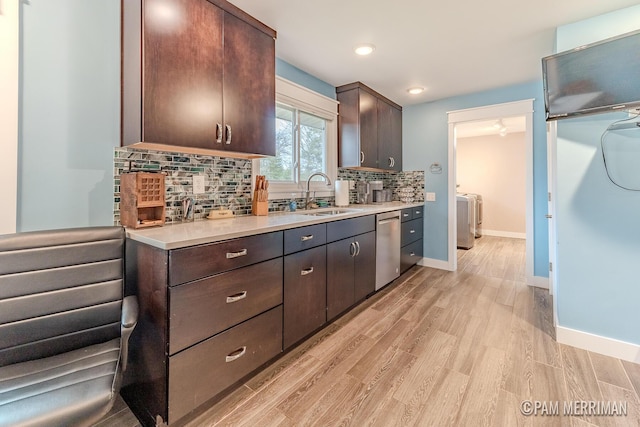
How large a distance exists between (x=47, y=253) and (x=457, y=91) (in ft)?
13.0

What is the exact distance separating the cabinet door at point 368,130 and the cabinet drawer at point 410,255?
3.61ft

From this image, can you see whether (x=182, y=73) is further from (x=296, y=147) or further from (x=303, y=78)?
(x=303, y=78)

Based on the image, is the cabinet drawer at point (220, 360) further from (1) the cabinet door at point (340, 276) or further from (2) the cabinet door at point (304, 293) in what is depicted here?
(1) the cabinet door at point (340, 276)

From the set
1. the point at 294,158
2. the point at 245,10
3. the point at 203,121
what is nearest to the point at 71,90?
the point at 203,121

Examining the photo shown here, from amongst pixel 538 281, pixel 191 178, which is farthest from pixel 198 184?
pixel 538 281

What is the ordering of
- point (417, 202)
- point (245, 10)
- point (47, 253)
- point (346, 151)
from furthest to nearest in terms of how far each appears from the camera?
point (417, 202)
point (346, 151)
point (245, 10)
point (47, 253)

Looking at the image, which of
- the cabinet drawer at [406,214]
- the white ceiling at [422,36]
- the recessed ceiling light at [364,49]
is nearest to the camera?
the white ceiling at [422,36]

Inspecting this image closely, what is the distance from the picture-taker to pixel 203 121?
5.47ft

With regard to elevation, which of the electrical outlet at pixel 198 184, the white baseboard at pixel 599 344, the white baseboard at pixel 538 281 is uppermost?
the electrical outlet at pixel 198 184

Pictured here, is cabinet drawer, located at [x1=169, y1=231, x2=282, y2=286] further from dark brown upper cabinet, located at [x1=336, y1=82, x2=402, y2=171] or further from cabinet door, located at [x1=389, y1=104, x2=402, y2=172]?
cabinet door, located at [x1=389, y1=104, x2=402, y2=172]

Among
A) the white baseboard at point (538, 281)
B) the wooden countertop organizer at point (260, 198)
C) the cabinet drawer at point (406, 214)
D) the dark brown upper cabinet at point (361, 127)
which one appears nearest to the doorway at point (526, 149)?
the white baseboard at point (538, 281)

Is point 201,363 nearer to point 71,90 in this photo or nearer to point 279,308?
point 279,308

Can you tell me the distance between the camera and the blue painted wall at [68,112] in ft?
4.36

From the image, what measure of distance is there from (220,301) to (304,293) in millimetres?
657
